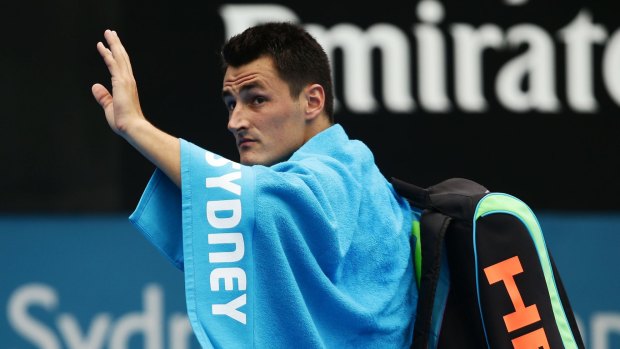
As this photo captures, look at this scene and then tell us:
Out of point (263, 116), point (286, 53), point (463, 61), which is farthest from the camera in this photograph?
point (463, 61)

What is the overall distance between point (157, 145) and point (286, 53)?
63 cm

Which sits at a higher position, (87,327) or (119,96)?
(119,96)

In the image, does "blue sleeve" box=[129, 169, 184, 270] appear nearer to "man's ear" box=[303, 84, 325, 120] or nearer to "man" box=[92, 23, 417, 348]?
"man" box=[92, 23, 417, 348]

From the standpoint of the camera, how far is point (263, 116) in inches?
120

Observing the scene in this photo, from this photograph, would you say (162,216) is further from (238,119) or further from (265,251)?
(238,119)

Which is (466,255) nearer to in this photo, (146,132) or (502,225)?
(502,225)

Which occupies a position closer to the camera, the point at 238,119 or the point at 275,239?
the point at 275,239

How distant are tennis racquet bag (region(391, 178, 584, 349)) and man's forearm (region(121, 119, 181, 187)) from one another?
0.62 metres

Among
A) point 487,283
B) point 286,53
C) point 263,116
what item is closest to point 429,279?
point 487,283

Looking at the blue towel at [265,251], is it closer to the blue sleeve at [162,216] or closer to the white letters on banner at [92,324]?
the blue sleeve at [162,216]

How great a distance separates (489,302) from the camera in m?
2.83

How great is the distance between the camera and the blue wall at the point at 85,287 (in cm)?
488

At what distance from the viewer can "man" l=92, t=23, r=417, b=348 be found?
8.66 ft

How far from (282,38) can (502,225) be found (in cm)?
73
